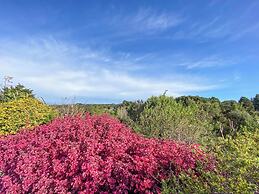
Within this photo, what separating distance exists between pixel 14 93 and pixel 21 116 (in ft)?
15.2

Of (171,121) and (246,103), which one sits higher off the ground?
(246,103)

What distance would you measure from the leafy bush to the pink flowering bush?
149 inches

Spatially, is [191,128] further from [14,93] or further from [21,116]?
[14,93]

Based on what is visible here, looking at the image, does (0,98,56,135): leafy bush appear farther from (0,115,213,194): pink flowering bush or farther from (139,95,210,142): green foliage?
(0,115,213,194): pink flowering bush

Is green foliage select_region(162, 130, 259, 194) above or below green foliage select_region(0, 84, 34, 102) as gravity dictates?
below

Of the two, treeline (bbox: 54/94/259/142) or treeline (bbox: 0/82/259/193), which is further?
treeline (bbox: 54/94/259/142)

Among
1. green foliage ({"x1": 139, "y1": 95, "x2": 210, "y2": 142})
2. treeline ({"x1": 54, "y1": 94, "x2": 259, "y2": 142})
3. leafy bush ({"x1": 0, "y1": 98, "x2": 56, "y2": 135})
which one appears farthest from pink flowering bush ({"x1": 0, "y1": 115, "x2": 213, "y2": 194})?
leafy bush ({"x1": 0, "y1": 98, "x2": 56, "y2": 135})

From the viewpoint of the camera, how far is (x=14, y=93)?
1395 centimetres

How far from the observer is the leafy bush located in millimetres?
9516

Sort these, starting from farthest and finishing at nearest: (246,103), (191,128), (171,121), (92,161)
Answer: (246,103), (171,121), (191,128), (92,161)

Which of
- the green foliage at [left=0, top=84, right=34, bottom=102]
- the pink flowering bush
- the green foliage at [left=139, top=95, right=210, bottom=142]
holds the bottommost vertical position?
the pink flowering bush

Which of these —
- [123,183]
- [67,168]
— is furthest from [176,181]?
[67,168]

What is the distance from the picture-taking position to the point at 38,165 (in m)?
5.09

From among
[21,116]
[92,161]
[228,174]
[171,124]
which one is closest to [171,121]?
[171,124]
